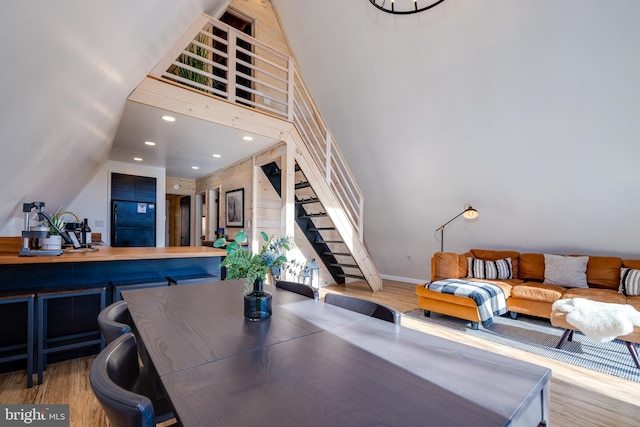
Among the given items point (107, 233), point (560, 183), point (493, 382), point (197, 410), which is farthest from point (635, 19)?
point (107, 233)

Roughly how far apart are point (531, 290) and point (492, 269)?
0.65 metres

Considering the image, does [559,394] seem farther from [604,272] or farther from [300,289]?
[604,272]

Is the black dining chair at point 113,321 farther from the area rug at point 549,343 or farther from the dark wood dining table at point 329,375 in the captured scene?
the area rug at point 549,343

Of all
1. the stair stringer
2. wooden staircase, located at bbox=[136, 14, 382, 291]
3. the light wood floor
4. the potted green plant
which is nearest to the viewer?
the potted green plant

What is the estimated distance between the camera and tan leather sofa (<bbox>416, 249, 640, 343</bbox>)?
134 inches

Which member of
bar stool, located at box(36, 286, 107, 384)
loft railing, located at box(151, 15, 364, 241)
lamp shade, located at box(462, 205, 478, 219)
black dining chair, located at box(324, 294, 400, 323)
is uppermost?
loft railing, located at box(151, 15, 364, 241)

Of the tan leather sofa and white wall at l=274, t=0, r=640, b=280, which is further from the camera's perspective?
the tan leather sofa

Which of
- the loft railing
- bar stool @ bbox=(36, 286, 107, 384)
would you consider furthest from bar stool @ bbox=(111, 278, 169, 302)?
Answer: the loft railing

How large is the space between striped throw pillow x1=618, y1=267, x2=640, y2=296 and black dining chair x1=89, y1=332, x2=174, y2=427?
4.58 metres

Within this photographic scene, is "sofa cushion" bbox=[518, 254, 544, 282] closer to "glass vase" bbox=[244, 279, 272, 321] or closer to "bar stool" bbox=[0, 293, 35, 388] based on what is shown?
"glass vase" bbox=[244, 279, 272, 321]

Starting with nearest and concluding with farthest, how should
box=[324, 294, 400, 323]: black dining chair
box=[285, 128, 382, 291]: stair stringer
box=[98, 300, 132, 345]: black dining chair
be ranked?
box=[98, 300, 132, 345]: black dining chair → box=[324, 294, 400, 323]: black dining chair → box=[285, 128, 382, 291]: stair stringer

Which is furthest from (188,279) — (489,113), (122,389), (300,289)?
(489,113)

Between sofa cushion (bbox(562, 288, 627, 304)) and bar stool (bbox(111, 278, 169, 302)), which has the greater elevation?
bar stool (bbox(111, 278, 169, 302))

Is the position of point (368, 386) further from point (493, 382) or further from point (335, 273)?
point (335, 273)
